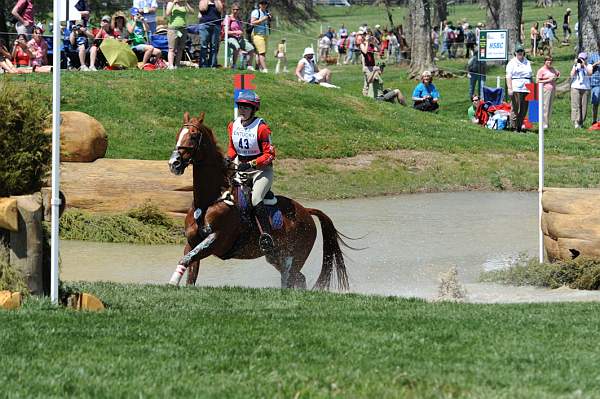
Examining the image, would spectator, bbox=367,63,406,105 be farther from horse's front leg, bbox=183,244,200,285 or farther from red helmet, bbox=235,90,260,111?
horse's front leg, bbox=183,244,200,285

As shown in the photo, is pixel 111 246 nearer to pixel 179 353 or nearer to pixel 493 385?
pixel 179 353

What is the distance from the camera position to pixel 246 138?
44.6 ft

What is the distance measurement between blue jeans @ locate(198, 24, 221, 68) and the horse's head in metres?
14.8

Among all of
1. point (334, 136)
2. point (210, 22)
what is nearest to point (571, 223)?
point (334, 136)

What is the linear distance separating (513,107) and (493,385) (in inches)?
960

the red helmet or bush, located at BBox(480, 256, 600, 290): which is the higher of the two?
the red helmet

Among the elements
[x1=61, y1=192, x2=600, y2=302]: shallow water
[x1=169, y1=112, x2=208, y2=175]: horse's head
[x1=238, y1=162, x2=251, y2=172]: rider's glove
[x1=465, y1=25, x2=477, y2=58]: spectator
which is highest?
[x1=465, y1=25, x2=477, y2=58]: spectator

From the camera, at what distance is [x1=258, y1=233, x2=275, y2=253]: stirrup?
1373cm

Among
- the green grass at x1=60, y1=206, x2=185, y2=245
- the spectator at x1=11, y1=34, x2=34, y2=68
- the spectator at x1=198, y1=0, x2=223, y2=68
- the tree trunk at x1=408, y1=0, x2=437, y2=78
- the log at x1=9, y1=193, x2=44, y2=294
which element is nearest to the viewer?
the log at x1=9, y1=193, x2=44, y2=294

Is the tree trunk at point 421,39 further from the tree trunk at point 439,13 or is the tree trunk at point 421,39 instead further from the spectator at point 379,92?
the tree trunk at point 439,13

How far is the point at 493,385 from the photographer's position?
7445 mm

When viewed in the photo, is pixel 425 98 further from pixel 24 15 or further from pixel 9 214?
pixel 9 214

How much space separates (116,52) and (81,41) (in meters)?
0.84

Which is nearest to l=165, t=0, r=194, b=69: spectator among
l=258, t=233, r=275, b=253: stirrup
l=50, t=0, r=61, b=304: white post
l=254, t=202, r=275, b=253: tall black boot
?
l=254, t=202, r=275, b=253: tall black boot
